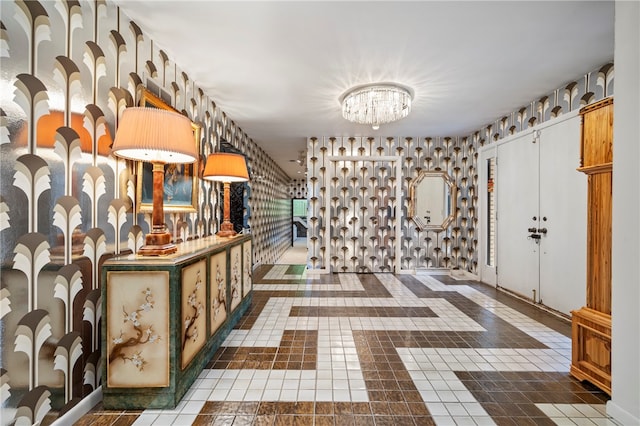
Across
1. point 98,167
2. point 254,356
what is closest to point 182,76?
point 98,167

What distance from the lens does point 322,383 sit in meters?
1.93

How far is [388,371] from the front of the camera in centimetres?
208

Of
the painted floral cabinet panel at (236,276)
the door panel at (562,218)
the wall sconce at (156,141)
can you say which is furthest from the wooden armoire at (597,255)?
the painted floral cabinet panel at (236,276)

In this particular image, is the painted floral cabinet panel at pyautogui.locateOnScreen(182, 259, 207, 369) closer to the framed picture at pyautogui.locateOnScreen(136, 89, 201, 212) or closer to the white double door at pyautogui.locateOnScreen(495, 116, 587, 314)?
the framed picture at pyautogui.locateOnScreen(136, 89, 201, 212)

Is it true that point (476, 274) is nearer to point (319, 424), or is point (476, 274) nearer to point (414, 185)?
point (414, 185)

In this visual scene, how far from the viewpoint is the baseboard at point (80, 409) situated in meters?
1.49

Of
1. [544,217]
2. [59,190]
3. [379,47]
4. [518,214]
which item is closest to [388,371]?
[59,190]

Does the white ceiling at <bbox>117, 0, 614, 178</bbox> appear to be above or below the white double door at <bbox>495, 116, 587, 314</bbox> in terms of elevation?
above

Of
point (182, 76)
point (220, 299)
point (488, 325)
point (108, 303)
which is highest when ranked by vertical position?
point (182, 76)

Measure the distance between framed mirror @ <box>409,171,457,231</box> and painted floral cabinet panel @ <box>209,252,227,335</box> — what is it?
13.1 ft

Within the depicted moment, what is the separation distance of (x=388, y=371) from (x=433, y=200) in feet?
13.1

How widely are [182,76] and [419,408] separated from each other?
3.42 metres

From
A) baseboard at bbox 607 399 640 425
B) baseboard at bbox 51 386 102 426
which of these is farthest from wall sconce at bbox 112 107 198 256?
baseboard at bbox 607 399 640 425

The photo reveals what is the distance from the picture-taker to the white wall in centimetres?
150
